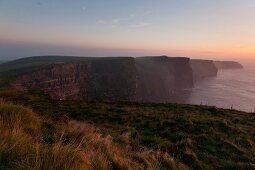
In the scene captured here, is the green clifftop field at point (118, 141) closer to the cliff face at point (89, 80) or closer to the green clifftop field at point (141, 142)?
the green clifftop field at point (141, 142)

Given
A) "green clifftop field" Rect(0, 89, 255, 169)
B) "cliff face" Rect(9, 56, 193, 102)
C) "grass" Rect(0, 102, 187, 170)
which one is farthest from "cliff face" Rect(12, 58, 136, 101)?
"grass" Rect(0, 102, 187, 170)

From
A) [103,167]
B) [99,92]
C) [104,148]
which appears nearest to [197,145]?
[104,148]

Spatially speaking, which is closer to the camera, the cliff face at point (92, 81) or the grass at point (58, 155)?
the grass at point (58, 155)

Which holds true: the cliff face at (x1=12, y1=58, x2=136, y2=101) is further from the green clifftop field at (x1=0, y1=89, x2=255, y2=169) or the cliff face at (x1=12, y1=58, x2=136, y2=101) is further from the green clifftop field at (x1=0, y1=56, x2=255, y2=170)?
the green clifftop field at (x1=0, y1=56, x2=255, y2=170)

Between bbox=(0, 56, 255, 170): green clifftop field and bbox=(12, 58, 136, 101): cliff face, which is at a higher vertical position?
bbox=(0, 56, 255, 170): green clifftop field

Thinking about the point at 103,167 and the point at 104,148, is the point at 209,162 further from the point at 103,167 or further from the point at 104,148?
the point at 103,167

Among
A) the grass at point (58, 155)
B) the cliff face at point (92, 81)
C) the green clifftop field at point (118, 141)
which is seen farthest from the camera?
the cliff face at point (92, 81)

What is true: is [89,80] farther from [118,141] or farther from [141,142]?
[118,141]

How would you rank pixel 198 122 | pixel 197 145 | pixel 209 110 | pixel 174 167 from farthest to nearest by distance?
pixel 209 110, pixel 198 122, pixel 197 145, pixel 174 167

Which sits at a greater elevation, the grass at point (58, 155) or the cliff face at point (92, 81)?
the grass at point (58, 155)

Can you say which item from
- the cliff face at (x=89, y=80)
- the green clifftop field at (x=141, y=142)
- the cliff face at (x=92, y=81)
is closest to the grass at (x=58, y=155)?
the green clifftop field at (x=141, y=142)

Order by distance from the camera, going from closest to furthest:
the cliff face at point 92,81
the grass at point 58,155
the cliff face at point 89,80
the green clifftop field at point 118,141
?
the grass at point 58,155, the green clifftop field at point 118,141, the cliff face at point 89,80, the cliff face at point 92,81
